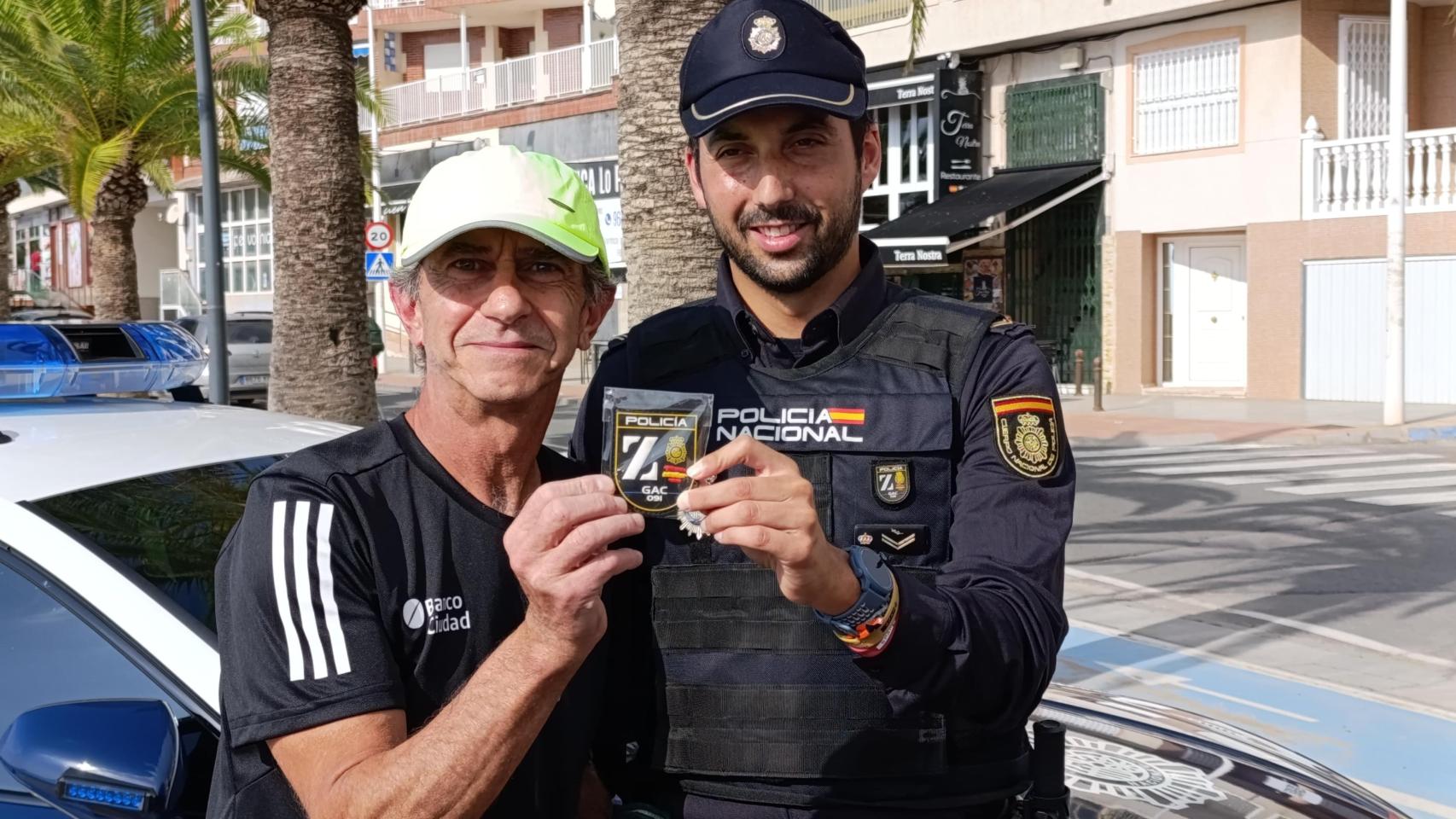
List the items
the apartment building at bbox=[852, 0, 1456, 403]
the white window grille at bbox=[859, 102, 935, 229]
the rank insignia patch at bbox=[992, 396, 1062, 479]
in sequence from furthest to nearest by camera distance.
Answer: the white window grille at bbox=[859, 102, 935, 229] → the apartment building at bbox=[852, 0, 1456, 403] → the rank insignia patch at bbox=[992, 396, 1062, 479]

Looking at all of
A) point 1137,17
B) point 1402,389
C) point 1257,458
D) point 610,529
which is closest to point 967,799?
point 610,529

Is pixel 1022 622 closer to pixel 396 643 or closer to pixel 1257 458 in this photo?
pixel 396 643

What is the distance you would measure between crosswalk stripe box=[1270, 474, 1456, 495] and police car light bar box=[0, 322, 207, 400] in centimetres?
1049

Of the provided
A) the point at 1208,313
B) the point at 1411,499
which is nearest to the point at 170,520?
the point at 1411,499

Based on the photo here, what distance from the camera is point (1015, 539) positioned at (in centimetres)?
217

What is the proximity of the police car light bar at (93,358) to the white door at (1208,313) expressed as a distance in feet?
63.9

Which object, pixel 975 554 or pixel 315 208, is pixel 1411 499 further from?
pixel 975 554

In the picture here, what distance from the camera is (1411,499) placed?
11.7 meters

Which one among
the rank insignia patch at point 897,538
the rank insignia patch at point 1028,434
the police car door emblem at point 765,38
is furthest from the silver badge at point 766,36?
the rank insignia patch at point 897,538

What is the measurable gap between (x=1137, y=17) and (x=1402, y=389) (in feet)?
24.0

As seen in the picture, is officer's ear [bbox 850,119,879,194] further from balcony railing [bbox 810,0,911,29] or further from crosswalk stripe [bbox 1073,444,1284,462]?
balcony railing [bbox 810,0,911,29]

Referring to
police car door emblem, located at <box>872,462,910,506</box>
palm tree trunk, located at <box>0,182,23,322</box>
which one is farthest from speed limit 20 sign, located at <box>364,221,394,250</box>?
police car door emblem, located at <box>872,462,910,506</box>

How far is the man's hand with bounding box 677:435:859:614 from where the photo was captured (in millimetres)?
1735

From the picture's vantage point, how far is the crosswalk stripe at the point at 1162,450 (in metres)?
15.7
